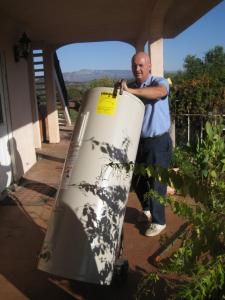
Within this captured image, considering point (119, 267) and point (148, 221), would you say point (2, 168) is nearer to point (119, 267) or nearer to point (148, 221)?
point (148, 221)

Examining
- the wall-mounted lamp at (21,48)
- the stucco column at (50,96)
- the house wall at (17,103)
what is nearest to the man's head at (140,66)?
the house wall at (17,103)

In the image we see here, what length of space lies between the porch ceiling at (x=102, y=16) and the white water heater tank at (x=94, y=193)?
2476 millimetres

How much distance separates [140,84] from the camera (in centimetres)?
333

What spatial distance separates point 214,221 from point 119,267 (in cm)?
136

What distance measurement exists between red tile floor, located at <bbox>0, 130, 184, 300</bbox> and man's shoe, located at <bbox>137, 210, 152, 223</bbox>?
8 centimetres

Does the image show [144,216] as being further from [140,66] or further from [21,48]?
[21,48]

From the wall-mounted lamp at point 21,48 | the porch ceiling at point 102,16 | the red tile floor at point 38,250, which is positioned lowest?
the red tile floor at point 38,250

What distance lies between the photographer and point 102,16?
574cm

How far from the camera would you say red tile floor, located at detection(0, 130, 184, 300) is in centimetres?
268

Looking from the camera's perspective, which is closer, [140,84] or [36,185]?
[140,84]

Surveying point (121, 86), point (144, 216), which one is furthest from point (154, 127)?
point (144, 216)

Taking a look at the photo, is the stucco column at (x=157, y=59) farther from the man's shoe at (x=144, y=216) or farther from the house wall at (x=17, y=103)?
the house wall at (x=17, y=103)

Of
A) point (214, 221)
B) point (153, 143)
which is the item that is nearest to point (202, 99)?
point (153, 143)

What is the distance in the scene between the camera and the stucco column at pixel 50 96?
8547 millimetres
